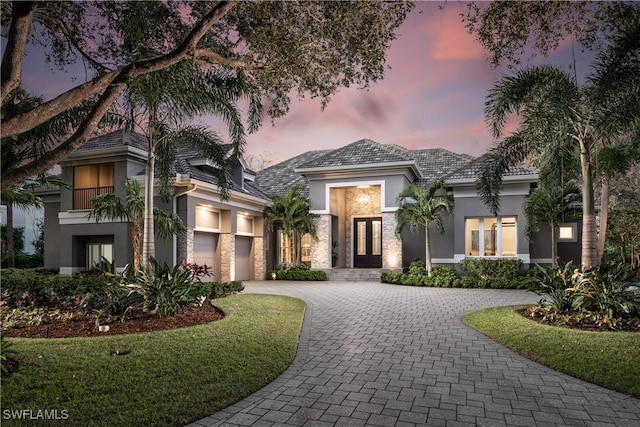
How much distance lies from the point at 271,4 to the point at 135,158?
33.9 feet

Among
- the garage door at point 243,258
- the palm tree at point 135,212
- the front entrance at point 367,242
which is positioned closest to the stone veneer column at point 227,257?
the garage door at point 243,258

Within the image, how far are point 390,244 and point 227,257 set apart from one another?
7642 millimetres

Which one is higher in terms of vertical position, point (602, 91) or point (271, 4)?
point (271, 4)

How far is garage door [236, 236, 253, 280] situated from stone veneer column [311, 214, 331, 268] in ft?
10.8

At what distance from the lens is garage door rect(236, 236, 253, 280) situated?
63.9ft

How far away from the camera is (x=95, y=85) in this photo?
18.1 ft

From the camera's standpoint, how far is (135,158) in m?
15.8

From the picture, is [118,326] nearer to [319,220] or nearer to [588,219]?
[588,219]

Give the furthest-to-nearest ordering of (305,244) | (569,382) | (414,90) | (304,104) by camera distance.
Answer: (305,244)
(414,90)
(304,104)
(569,382)

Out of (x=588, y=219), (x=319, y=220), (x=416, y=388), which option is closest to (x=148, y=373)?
(x=416, y=388)

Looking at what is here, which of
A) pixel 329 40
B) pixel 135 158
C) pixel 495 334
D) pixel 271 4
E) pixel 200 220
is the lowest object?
pixel 495 334

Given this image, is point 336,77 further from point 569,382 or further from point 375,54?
point 569,382

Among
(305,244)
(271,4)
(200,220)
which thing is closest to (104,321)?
(271,4)

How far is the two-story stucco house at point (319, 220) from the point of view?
15.7 meters
